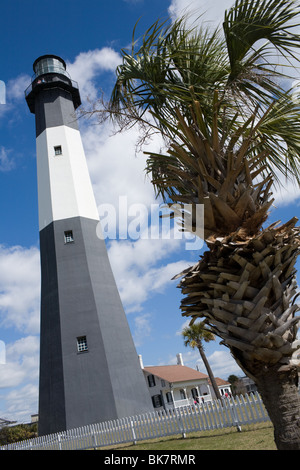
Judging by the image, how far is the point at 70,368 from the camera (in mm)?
16250

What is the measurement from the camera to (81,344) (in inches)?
664

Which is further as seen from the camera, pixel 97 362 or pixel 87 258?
pixel 87 258

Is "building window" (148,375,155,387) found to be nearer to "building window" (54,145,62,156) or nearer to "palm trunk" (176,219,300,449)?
"building window" (54,145,62,156)

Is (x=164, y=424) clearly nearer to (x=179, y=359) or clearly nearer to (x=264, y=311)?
(x=264, y=311)

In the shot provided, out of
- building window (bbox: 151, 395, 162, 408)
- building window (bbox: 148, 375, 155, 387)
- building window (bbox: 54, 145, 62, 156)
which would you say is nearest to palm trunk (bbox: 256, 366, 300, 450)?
A: building window (bbox: 54, 145, 62, 156)

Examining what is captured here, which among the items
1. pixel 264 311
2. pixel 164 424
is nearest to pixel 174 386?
pixel 164 424

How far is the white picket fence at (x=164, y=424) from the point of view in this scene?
9.95 metres

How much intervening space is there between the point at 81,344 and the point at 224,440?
9.42 metres

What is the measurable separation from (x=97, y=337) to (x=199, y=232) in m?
14.2

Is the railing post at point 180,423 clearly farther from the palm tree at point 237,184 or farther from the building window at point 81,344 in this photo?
the palm tree at point 237,184

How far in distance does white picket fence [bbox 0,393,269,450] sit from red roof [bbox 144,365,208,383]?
20076 millimetres

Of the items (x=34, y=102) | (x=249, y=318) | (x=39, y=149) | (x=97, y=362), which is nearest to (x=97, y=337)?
(x=97, y=362)

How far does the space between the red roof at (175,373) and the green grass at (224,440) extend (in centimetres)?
2349
